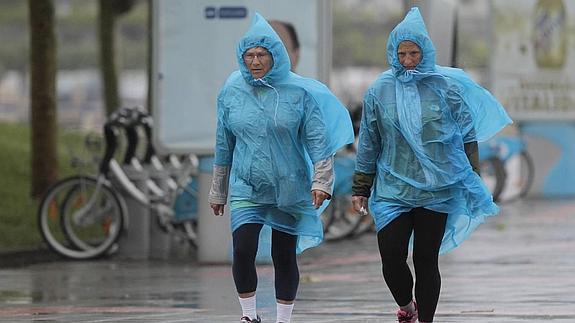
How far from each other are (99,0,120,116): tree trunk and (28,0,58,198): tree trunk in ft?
20.8

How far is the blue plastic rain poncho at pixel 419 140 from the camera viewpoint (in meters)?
8.81

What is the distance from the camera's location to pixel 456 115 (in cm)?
893

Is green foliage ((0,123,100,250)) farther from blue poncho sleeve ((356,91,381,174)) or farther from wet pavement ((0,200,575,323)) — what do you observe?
blue poncho sleeve ((356,91,381,174))

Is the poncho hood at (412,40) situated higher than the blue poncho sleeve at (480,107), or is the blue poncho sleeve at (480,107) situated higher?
the poncho hood at (412,40)

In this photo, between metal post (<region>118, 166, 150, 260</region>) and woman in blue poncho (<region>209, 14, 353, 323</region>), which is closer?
woman in blue poncho (<region>209, 14, 353, 323</region>)

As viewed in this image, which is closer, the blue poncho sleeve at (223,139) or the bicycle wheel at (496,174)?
the blue poncho sleeve at (223,139)

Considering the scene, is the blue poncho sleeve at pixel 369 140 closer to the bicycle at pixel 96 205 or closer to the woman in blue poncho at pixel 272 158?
the woman in blue poncho at pixel 272 158

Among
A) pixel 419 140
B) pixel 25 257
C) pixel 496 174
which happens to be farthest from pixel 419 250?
pixel 496 174

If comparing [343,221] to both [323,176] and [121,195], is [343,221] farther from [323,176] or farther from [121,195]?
[323,176]

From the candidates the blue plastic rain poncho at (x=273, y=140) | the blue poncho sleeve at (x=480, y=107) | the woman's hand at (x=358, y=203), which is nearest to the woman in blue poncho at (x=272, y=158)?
the blue plastic rain poncho at (x=273, y=140)

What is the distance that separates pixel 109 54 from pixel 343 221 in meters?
9.94

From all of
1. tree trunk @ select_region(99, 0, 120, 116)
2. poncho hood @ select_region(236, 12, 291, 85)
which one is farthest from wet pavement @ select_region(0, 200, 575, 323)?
tree trunk @ select_region(99, 0, 120, 116)

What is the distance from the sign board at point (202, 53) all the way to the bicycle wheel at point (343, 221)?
277 centimetres

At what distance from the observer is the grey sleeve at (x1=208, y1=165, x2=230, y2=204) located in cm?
930
